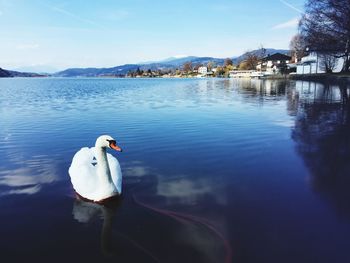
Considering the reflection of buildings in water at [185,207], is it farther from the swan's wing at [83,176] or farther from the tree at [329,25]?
the tree at [329,25]

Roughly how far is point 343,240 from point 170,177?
15.9 feet

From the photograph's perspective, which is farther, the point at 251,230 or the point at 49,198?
the point at 49,198

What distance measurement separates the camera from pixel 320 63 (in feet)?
272

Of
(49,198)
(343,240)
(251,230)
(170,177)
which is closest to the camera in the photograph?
(343,240)

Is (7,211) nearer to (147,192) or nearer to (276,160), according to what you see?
(147,192)

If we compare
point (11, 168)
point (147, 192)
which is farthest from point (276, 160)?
point (11, 168)

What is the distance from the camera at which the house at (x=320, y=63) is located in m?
76.9

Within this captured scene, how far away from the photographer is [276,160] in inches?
446

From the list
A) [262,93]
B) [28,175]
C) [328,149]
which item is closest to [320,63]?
[262,93]

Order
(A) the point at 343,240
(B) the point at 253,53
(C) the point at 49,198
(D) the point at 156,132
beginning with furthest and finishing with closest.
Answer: (B) the point at 253,53
(D) the point at 156,132
(C) the point at 49,198
(A) the point at 343,240

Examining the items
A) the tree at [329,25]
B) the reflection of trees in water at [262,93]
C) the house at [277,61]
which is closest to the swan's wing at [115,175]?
the reflection of trees in water at [262,93]

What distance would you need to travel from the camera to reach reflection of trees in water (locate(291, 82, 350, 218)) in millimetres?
8625

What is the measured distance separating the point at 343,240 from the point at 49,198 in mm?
6585

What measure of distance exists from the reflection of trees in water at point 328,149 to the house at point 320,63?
181 ft
